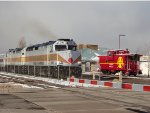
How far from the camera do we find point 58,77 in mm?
40938

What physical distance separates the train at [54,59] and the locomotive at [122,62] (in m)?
8.16

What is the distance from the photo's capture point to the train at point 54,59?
134ft

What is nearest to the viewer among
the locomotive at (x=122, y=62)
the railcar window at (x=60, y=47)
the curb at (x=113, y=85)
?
the curb at (x=113, y=85)

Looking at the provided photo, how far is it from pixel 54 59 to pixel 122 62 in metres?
10.2

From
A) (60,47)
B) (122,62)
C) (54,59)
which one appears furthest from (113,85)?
(122,62)

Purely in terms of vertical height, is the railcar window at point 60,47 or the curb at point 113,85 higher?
the railcar window at point 60,47

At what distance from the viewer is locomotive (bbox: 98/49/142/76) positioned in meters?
48.7

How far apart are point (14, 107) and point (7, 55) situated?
5890 centimetres

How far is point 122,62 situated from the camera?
160ft

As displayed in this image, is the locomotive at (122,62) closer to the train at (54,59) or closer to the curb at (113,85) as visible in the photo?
the train at (54,59)

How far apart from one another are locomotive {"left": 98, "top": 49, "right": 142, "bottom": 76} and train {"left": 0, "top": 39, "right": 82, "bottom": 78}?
8164 millimetres

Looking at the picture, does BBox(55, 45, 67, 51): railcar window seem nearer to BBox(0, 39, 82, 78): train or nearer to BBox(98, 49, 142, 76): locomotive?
BBox(0, 39, 82, 78): train

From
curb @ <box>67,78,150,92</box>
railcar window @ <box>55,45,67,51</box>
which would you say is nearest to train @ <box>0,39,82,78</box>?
railcar window @ <box>55,45,67,51</box>

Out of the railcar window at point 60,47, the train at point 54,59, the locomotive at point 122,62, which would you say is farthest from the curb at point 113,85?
the locomotive at point 122,62
